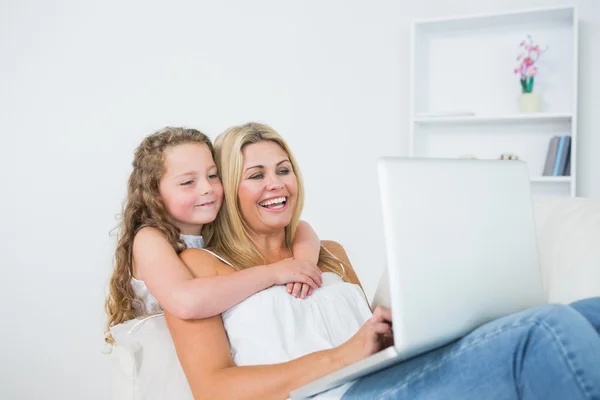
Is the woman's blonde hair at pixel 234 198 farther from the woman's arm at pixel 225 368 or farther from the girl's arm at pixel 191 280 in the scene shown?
the woman's arm at pixel 225 368

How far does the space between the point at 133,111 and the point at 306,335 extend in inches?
90.6

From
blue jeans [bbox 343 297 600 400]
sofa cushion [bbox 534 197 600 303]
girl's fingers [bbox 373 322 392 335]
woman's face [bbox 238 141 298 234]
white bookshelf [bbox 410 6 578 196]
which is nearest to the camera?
blue jeans [bbox 343 297 600 400]

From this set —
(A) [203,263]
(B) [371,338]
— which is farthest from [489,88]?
(B) [371,338]

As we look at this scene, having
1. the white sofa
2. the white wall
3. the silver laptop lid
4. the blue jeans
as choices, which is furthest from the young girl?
the white wall

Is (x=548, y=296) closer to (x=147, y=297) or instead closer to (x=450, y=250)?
(x=450, y=250)

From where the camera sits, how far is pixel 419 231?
88 cm

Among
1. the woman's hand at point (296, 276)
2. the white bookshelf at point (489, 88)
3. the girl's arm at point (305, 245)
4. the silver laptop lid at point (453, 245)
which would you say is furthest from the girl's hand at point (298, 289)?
the white bookshelf at point (489, 88)

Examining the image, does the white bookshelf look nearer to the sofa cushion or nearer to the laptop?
the sofa cushion

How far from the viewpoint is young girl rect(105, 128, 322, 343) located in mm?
1384

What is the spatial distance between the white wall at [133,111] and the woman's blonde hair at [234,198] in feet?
5.64

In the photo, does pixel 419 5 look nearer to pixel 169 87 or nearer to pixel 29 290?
pixel 169 87

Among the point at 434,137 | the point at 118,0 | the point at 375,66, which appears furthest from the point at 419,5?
the point at 118,0

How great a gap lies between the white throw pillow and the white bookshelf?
1.99 m

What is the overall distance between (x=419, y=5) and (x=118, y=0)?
167 cm
